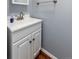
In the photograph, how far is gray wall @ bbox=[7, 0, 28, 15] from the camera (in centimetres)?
209

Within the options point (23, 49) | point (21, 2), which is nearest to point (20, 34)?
point (23, 49)

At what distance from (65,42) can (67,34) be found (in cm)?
16

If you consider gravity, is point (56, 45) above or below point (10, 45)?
below

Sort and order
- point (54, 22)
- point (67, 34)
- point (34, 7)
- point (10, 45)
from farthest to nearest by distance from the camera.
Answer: point (34, 7) → point (54, 22) → point (67, 34) → point (10, 45)

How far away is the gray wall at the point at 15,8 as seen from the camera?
2094 mm

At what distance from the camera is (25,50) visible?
5.62 ft

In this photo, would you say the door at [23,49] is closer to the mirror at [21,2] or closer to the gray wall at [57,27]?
the gray wall at [57,27]

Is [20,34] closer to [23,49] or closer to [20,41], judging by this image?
[20,41]

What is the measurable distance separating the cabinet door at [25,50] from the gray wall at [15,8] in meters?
0.74

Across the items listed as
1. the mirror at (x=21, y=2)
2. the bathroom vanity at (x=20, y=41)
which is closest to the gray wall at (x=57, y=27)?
the mirror at (x=21, y=2)

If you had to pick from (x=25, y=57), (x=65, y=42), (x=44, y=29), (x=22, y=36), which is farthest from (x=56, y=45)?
(x=22, y=36)

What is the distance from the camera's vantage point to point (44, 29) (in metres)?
2.47
